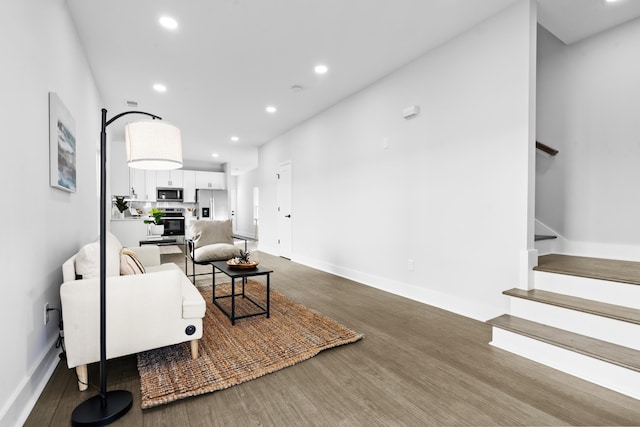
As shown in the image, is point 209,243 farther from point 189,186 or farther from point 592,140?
point 189,186

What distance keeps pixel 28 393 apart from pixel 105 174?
1.22 metres

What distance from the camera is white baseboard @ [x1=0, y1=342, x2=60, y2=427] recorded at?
1.45m

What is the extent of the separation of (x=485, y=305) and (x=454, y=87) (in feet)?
7.07

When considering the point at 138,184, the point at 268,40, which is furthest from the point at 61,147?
the point at 138,184

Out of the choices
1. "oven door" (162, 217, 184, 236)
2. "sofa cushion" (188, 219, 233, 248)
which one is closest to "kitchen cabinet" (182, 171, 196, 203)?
"oven door" (162, 217, 184, 236)

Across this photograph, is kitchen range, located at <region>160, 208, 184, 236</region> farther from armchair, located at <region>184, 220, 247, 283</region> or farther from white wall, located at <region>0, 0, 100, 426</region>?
white wall, located at <region>0, 0, 100, 426</region>

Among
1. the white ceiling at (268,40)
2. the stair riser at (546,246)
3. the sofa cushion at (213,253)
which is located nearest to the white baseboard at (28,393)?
the sofa cushion at (213,253)

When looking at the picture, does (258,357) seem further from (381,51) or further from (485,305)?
(381,51)

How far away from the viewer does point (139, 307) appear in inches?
76.9

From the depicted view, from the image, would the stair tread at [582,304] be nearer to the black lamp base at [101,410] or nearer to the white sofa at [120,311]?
the white sofa at [120,311]

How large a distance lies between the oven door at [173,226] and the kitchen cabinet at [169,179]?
3.27 ft

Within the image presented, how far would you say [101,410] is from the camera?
1.61m

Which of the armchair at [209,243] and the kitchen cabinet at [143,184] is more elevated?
the kitchen cabinet at [143,184]

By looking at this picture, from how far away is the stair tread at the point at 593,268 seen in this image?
2.28 meters
